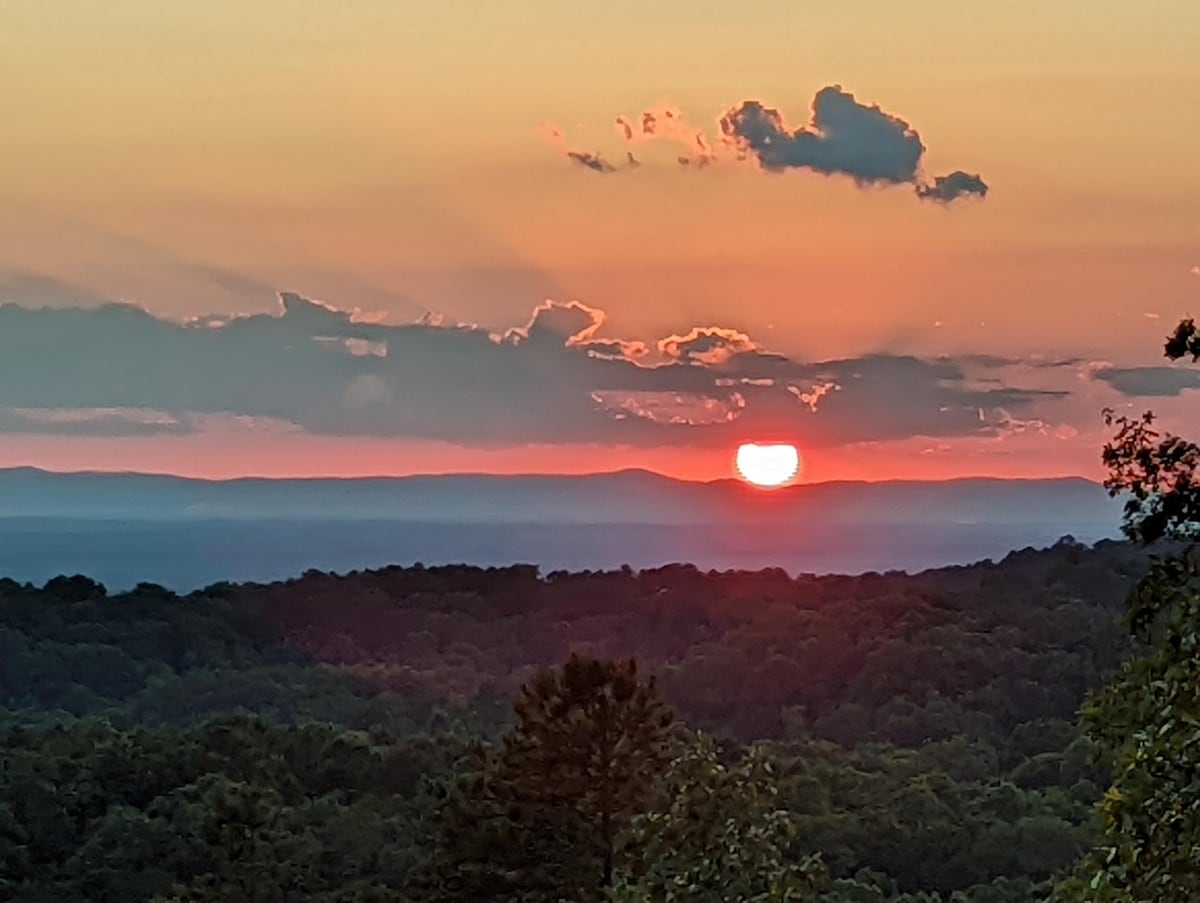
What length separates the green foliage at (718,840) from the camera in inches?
468

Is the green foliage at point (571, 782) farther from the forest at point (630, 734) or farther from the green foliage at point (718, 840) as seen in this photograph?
the green foliage at point (718, 840)

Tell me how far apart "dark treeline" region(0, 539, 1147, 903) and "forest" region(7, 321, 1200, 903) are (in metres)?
0.21

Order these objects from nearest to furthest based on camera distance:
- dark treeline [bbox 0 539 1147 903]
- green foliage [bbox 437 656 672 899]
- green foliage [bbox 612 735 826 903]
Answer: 1. green foliage [bbox 612 735 826 903]
2. green foliage [bbox 437 656 672 899]
3. dark treeline [bbox 0 539 1147 903]

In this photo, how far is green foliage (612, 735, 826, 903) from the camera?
11891 mm

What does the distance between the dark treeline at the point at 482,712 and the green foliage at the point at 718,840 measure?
0.09 metres

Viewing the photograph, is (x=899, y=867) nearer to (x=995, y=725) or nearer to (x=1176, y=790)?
(x=995, y=725)

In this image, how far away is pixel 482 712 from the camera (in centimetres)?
8288

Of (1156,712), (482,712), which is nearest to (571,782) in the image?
(1156,712)

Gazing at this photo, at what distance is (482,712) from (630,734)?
62949mm

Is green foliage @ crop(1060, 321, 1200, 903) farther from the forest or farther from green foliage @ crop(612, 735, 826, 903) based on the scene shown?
green foliage @ crop(612, 735, 826, 903)


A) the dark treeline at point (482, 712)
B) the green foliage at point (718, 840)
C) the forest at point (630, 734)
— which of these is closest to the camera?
the forest at point (630, 734)

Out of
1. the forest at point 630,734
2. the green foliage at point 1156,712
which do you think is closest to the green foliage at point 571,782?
the forest at point 630,734

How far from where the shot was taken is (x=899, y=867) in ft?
158

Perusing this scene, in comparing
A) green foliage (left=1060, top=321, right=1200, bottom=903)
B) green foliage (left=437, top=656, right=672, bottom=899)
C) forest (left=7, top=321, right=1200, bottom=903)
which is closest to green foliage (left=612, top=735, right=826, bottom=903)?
forest (left=7, top=321, right=1200, bottom=903)
